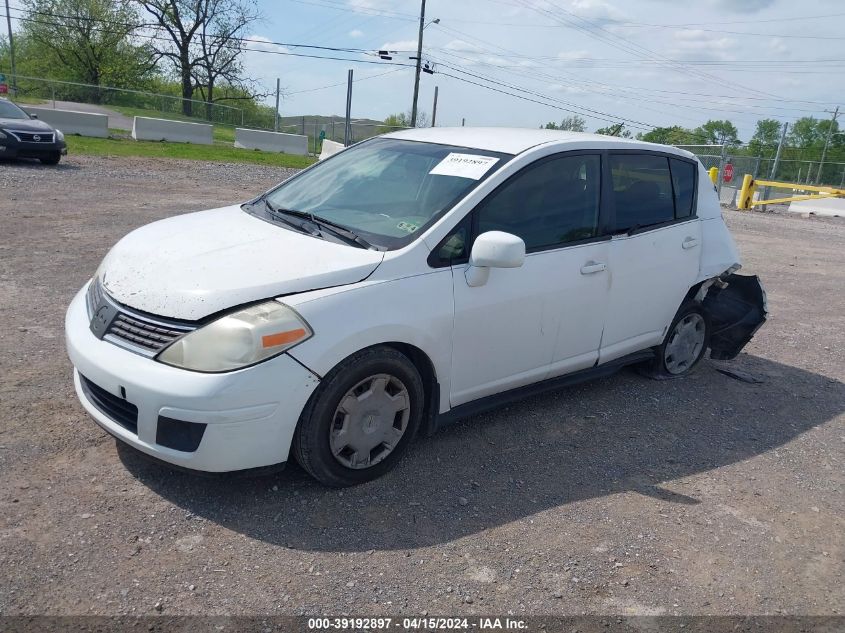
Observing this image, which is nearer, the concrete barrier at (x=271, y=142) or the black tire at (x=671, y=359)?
Answer: the black tire at (x=671, y=359)

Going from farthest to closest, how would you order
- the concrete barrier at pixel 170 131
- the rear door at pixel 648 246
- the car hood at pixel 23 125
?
the concrete barrier at pixel 170 131 → the car hood at pixel 23 125 → the rear door at pixel 648 246

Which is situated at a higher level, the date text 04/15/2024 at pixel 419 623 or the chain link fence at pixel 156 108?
the chain link fence at pixel 156 108

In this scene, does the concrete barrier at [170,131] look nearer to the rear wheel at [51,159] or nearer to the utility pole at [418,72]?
the rear wheel at [51,159]

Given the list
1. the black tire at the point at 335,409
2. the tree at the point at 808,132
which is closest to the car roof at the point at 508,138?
the black tire at the point at 335,409

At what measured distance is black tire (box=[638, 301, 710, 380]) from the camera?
17.4 feet

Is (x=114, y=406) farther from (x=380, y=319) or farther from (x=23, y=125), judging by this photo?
(x=23, y=125)

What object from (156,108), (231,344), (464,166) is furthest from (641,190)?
(156,108)

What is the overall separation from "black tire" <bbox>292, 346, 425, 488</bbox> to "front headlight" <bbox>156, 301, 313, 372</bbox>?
0.30 metres

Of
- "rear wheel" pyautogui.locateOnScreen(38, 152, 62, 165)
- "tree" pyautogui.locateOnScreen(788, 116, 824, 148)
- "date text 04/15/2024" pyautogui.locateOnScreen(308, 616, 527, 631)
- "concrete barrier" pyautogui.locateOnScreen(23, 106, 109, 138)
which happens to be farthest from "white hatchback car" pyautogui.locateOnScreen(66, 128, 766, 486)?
"tree" pyautogui.locateOnScreen(788, 116, 824, 148)

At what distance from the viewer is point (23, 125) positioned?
47.6 feet

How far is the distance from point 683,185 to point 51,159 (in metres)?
13.9

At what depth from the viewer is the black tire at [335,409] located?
315cm

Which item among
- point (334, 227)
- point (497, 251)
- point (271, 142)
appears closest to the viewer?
point (497, 251)

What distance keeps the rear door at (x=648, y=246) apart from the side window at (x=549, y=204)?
0.21 metres
